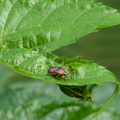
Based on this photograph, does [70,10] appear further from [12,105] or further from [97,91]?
[97,91]

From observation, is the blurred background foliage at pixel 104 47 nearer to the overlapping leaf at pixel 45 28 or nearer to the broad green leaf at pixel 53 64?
the overlapping leaf at pixel 45 28

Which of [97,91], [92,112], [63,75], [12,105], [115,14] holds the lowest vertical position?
[97,91]

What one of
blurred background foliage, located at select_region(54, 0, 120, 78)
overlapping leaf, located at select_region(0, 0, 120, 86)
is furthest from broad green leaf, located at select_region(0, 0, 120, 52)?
blurred background foliage, located at select_region(54, 0, 120, 78)

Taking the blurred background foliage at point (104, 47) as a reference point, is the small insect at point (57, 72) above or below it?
above

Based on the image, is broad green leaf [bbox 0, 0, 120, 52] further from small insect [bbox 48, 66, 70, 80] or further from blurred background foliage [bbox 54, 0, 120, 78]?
blurred background foliage [bbox 54, 0, 120, 78]

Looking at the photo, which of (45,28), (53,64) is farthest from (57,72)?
(45,28)

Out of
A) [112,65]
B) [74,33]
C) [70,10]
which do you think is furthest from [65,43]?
[112,65]

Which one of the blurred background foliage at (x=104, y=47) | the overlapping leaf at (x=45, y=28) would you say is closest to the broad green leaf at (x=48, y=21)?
the overlapping leaf at (x=45, y=28)

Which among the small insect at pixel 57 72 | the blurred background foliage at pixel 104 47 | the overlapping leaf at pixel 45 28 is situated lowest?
the blurred background foliage at pixel 104 47
